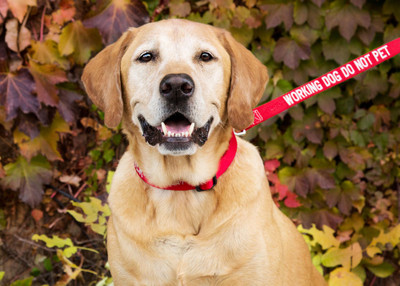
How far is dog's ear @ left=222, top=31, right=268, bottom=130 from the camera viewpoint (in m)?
2.46

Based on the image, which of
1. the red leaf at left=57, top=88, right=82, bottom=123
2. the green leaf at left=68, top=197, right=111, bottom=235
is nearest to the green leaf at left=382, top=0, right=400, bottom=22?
the red leaf at left=57, top=88, right=82, bottom=123

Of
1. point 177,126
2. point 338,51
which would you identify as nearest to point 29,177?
point 177,126

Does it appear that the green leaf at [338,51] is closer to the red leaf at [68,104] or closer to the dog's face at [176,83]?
the dog's face at [176,83]

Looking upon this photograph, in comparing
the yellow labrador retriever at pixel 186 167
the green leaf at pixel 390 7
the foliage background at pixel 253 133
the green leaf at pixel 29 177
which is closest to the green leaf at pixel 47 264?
the foliage background at pixel 253 133

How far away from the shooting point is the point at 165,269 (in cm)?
237

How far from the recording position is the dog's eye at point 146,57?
249cm

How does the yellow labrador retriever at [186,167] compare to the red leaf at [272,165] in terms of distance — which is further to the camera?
the red leaf at [272,165]

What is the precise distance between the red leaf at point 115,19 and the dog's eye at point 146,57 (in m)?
0.99

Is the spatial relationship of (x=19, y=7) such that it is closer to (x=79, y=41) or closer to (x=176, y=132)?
(x=79, y=41)

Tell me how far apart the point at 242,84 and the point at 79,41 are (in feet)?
5.10

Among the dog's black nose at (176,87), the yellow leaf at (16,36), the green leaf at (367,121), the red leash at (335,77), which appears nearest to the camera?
the dog's black nose at (176,87)

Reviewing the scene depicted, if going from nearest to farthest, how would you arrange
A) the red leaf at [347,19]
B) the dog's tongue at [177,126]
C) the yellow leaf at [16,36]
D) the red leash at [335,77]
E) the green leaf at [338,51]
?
1. the dog's tongue at [177,126]
2. the red leash at [335,77]
3. the yellow leaf at [16,36]
4. the red leaf at [347,19]
5. the green leaf at [338,51]

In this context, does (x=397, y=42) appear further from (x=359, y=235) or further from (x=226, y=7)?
(x=359, y=235)

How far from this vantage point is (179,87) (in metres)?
2.24
